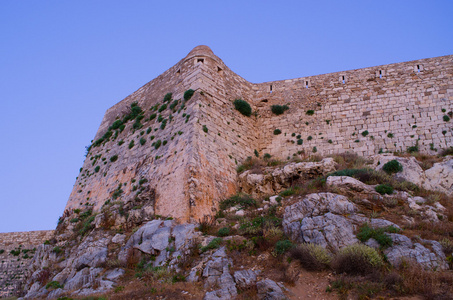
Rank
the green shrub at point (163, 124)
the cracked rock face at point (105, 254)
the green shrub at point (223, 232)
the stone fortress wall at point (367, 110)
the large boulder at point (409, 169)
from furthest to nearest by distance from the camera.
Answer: the green shrub at point (163, 124) < the stone fortress wall at point (367, 110) < the large boulder at point (409, 169) < the green shrub at point (223, 232) < the cracked rock face at point (105, 254)

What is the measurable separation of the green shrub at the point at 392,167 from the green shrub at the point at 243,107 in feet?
26.0

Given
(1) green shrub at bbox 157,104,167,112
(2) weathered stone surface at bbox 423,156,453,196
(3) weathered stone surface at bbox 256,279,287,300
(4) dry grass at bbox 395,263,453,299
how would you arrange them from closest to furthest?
1. (4) dry grass at bbox 395,263,453,299
2. (3) weathered stone surface at bbox 256,279,287,300
3. (2) weathered stone surface at bbox 423,156,453,196
4. (1) green shrub at bbox 157,104,167,112

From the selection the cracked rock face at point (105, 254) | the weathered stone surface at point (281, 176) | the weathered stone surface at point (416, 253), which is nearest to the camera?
the weathered stone surface at point (416, 253)

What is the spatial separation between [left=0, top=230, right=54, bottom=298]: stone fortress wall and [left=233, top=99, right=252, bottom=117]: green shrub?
12.7 m

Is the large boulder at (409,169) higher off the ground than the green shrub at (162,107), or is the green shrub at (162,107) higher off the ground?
the green shrub at (162,107)

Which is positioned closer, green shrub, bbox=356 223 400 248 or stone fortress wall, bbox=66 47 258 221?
green shrub, bbox=356 223 400 248

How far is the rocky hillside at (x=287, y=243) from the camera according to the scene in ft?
32.7

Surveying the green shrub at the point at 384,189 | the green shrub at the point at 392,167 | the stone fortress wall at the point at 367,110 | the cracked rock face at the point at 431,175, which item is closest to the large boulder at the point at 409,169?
the cracked rock face at the point at 431,175

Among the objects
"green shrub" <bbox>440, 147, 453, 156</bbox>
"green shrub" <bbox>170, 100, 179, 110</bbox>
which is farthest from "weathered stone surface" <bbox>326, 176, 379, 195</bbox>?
"green shrub" <bbox>170, 100, 179, 110</bbox>

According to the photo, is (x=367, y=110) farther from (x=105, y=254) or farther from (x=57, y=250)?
(x=57, y=250)

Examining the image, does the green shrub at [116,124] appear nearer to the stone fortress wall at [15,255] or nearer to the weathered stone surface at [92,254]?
the stone fortress wall at [15,255]

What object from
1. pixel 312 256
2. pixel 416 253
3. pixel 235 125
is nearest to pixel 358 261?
pixel 312 256

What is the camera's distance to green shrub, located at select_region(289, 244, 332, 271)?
10.5 meters

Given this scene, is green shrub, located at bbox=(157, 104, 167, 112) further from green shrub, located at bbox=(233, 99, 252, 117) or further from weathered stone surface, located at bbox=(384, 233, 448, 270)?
weathered stone surface, located at bbox=(384, 233, 448, 270)
